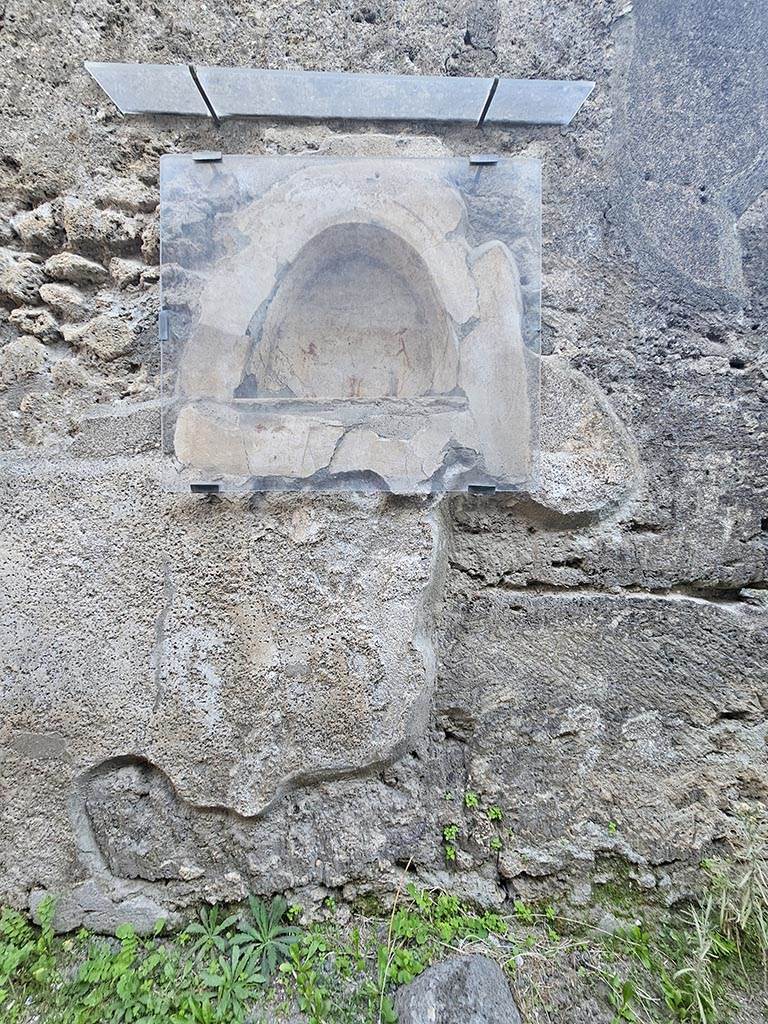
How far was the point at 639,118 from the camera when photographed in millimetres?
1602

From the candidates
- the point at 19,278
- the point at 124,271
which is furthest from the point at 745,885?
the point at 19,278

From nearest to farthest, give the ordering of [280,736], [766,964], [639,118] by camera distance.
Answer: [766,964] < [280,736] < [639,118]

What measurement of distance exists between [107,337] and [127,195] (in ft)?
1.35

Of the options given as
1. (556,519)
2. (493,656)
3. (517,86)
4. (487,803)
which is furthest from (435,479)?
(517,86)

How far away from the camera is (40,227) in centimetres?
161

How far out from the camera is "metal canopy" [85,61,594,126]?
1.52m

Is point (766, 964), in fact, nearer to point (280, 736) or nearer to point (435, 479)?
point (280, 736)

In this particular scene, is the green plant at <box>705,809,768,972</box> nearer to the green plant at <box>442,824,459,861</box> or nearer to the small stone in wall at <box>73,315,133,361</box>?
the green plant at <box>442,824,459,861</box>

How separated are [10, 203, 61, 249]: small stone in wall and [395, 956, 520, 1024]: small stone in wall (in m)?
2.17

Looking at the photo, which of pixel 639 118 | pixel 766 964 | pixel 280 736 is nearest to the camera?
pixel 766 964

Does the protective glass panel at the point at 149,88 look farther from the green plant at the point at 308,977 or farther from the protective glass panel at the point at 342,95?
the green plant at the point at 308,977

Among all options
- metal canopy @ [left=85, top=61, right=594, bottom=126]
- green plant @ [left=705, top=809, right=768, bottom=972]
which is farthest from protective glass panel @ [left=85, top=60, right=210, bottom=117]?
green plant @ [left=705, top=809, right=768, bottom=972]

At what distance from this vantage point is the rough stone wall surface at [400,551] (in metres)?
1.48

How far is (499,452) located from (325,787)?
101cm
